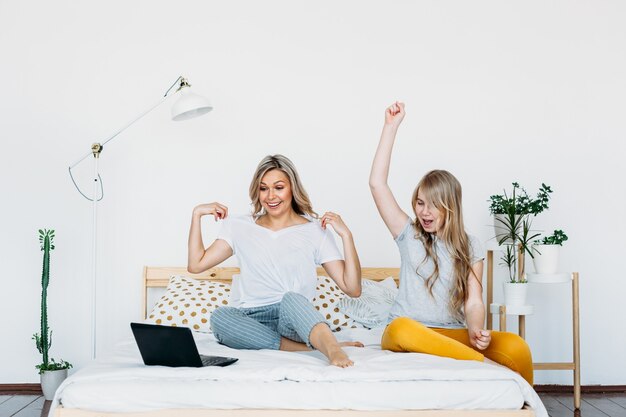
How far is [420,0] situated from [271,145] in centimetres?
113

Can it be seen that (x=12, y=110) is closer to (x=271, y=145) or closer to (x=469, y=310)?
(x=271, y=145)

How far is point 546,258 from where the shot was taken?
A: 3355mm

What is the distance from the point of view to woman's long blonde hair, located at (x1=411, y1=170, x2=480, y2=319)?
2.62 m

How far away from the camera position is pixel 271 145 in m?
3.83

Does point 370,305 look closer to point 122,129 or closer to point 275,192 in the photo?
point 275,192

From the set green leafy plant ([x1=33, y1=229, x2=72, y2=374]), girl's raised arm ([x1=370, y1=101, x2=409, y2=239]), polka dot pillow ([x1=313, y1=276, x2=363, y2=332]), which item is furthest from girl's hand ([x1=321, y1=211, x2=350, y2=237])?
green leafy plant ([x1=33, y1=229, x2=72, y2=374])

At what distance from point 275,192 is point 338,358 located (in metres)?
0.88

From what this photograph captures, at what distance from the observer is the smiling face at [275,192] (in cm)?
287

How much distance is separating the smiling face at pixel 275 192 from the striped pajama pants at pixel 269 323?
0.40 meters

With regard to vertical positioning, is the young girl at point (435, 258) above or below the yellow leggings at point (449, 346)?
above

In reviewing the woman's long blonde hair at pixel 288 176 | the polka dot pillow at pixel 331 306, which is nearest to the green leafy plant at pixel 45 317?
the woman's long blonde hair at pixel 288 176

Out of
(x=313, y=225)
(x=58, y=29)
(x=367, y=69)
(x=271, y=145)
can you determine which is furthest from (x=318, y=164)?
(x=58, y=29)

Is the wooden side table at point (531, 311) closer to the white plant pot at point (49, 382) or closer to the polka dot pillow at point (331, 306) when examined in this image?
the polka dot pillow at point (331, 306)

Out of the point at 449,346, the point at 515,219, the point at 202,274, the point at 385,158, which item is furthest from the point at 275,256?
the point at 515,219
